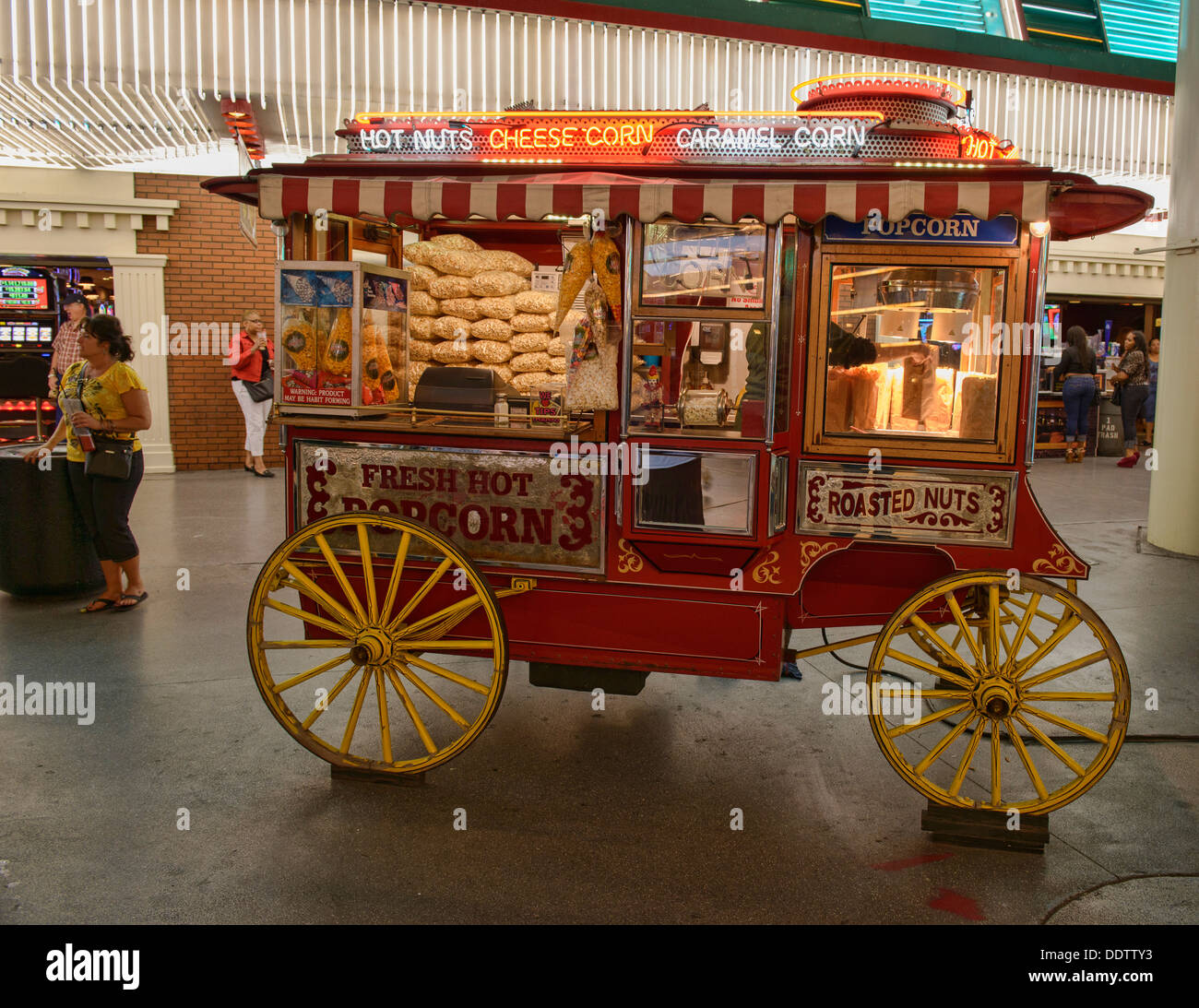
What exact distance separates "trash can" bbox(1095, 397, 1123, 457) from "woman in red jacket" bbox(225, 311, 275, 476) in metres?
12.6

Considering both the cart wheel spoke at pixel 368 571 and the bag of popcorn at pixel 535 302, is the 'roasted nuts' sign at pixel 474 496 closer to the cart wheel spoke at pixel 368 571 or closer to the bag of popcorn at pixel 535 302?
the cart wheel spoke at pixel 368 571

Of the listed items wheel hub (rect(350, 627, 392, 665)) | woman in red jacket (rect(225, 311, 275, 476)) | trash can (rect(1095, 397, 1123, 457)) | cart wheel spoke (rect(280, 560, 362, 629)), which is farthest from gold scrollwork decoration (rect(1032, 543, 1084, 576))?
trash can (rect(1095, 397, 1123, 457))

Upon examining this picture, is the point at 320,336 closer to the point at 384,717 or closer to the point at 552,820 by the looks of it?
the point at 384,717

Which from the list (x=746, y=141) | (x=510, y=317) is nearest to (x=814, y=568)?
(x=746, y=141)

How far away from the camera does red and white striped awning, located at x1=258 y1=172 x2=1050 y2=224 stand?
133 inches

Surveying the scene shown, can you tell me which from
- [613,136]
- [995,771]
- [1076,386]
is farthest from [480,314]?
[1076,386]

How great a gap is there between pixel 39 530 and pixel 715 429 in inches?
201

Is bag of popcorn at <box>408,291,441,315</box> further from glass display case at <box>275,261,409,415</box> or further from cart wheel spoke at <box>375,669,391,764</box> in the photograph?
cart wheel spoke at <box>375,669,391,764</box>

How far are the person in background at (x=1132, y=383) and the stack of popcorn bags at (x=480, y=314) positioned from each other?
10771 millimetres

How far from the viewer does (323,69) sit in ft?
29.7

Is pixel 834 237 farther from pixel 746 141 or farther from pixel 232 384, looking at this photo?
pixel 232 384

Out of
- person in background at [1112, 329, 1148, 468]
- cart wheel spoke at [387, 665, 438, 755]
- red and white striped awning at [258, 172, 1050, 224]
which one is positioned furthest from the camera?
person in background at [1112, 329, 1148, 468]

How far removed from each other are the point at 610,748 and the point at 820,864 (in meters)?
1.29

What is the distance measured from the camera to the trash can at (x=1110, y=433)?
51.0 ft
